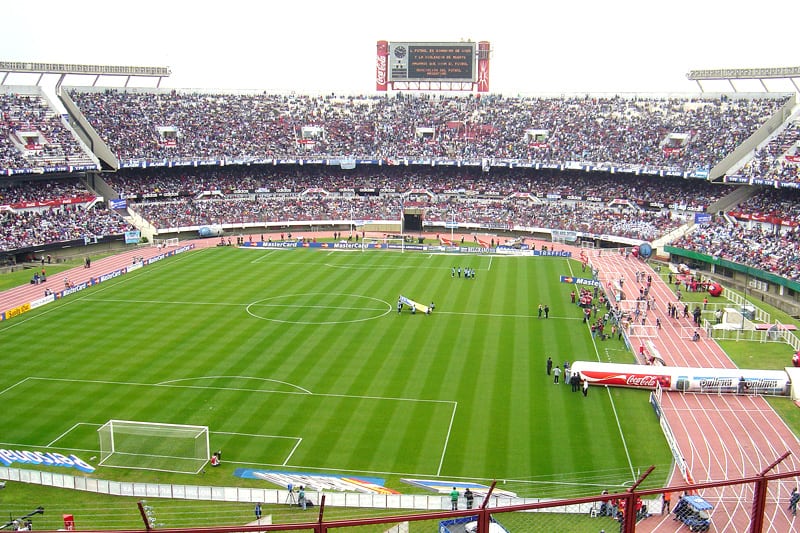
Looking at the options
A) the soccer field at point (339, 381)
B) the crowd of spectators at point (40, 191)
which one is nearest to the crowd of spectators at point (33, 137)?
the crowd of spectators at point (40, 191)

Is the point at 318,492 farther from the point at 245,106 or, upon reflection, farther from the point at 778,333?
the point at 245,106

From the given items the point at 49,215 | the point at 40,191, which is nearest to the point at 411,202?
the point at 49,215

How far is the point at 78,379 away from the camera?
35.1 metres

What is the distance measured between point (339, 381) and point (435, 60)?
67.0 m

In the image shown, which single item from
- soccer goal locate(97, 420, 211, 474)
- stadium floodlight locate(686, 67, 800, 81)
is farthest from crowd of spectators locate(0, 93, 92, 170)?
Result: stadium floodlight locate(686, 67, 800, 81)

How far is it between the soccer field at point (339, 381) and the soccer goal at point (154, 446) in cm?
78

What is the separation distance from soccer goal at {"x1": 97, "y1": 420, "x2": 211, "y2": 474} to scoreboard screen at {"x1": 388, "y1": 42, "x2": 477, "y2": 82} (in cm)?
7372

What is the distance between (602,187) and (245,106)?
46566 millimetres

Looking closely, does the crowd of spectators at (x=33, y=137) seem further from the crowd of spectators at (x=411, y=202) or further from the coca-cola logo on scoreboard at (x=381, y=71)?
the coca-cola logo on scoreboard at (x=381, y=71)

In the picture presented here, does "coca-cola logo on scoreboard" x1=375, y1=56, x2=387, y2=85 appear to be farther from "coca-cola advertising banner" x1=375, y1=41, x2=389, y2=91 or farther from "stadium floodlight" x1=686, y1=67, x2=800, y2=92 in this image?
"stadium floodlight" x1=686, y1=67, x2=800, y2=92

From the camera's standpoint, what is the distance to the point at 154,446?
91.6 feet

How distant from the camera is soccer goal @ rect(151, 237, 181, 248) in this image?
74062mm

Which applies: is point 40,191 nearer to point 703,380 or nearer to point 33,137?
point 33,137

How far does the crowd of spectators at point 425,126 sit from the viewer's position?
81.1 meters
